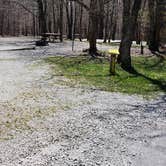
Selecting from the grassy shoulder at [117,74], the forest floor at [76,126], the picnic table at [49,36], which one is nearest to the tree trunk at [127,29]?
the grassy shoulder at [117,74]

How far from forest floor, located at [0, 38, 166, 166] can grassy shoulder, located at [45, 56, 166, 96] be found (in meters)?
0.79

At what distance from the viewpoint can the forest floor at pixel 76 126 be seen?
5430 millimetres

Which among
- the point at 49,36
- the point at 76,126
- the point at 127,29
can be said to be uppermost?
the point at 127,29

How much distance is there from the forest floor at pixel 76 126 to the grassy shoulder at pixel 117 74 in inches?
31.2

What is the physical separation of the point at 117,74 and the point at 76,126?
22.0 ft

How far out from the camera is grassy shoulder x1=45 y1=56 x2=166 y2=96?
36.8 ft

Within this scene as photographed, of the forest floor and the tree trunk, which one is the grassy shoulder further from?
the forest floor

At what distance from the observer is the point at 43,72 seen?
1366 cm

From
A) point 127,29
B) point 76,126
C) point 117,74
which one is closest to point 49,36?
point 127,29

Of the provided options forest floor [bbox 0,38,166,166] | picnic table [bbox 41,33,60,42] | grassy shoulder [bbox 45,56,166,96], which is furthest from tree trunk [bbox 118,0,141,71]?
picnic table [bbox 41,33,60,42]

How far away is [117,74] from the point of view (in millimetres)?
13516

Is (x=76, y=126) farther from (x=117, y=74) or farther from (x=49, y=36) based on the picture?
(x=49, y=36)

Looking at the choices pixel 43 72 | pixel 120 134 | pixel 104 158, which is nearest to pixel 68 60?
Result: pixel 43 72

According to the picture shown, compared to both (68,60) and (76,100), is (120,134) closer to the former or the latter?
(76,100)
